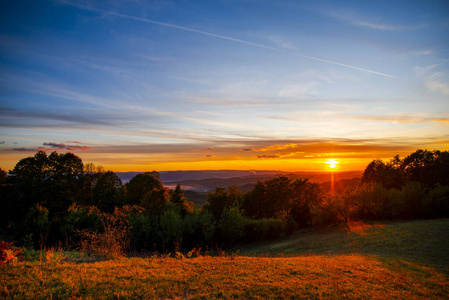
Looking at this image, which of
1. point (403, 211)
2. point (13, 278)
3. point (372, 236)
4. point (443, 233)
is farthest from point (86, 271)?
point (403, 211)

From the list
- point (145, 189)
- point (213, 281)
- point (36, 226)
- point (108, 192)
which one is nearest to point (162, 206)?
point (145, 189)

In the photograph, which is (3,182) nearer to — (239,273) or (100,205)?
(100,205)

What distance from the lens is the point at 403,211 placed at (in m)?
27.2

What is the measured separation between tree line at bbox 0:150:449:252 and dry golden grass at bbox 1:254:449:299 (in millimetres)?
14161

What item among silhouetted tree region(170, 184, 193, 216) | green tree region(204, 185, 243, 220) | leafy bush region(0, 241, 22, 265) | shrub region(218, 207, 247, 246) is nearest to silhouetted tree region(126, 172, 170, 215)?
silhouetted tree region(170, 184, 193, 216)

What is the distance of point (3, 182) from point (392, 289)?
4038 cm

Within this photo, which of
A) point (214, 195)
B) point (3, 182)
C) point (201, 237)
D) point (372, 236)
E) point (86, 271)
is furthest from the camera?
point (214, 195)

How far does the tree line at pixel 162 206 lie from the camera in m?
23.7

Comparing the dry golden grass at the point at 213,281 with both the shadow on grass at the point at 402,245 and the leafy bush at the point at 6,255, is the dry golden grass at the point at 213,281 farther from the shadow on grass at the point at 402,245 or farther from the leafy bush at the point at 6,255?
the shadow on grass at the point at 402,245

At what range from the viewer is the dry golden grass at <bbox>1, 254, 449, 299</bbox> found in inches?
228

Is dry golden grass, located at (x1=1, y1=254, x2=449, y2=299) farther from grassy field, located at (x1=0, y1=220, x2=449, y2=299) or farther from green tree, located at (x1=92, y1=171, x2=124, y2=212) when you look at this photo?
green tree, located at (x1=92, y1=171, x2=124, y2=212)

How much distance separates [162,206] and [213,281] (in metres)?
25.0

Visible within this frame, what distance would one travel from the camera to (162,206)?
30266 mm

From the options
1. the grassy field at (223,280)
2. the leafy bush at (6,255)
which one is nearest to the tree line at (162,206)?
the leafy bush at (6,255)
